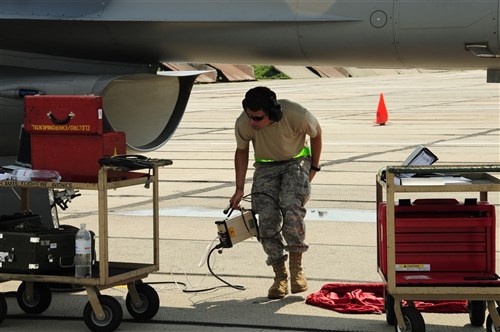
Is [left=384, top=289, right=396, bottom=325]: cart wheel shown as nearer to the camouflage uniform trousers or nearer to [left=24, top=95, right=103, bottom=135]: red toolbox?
the camouflage uniform trousers

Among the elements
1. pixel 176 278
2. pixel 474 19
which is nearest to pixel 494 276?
pixel 474 19

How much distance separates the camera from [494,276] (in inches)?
258

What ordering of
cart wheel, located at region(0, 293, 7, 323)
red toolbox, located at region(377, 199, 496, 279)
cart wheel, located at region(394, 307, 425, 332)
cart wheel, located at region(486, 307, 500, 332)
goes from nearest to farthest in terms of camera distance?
cart wheel, located at region(394, 307, 425, 332) < cart wheel, located at region(486, 307, 500, 332) < red toolbox, located at region(377, 199, 496, 279) < cart wheel, located at region(0, 293, 7, 323)

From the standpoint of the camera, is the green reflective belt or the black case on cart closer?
the black case on cart

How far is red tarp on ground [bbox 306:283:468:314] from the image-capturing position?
279 inches

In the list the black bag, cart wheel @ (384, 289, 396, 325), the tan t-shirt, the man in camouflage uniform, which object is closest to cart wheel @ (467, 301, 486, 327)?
cart wheel @ (384, 289, 396, 325)

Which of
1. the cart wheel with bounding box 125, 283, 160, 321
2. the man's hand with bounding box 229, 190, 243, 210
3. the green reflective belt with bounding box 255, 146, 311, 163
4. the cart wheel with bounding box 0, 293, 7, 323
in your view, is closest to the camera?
the cart wheel with bounding box 0, 293, 7, 323

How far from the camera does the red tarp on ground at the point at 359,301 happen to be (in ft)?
23.2

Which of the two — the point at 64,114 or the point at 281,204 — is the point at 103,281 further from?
the point at 281,204

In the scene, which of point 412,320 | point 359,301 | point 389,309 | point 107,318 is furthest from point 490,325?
point 107,318

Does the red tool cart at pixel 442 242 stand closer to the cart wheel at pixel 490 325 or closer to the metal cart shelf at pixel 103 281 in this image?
the cart wheel at pixel 490 325

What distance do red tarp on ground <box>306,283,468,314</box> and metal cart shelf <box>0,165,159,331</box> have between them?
3.72ft

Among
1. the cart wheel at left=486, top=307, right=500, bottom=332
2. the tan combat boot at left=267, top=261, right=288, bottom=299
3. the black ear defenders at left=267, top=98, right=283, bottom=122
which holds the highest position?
the black ear defenders at left=267, top=98, right=283, bottom=122

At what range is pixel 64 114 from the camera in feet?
23.2
